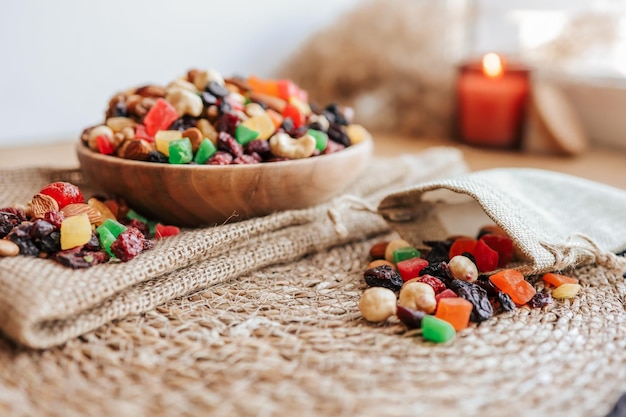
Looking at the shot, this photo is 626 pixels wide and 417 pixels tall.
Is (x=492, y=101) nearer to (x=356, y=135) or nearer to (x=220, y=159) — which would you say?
(x=356, y=135)

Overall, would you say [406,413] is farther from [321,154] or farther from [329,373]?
[321,154]

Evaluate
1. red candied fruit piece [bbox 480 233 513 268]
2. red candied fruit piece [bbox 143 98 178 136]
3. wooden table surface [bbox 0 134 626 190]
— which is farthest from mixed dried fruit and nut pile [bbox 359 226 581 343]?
wooden table surface [bbox 0 134 626 190]

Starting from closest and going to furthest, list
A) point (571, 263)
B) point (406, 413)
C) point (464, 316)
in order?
1. point (406, 413)
2. point (464, 316)
3. point (571, 263)

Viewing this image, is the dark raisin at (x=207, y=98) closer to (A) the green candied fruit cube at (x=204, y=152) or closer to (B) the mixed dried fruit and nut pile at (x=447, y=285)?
(A) the green candied fruit cube at (x=204, y=152)

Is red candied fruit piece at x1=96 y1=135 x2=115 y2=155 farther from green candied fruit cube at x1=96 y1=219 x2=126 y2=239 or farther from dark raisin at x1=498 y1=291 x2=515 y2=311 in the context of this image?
dark raisin at x1=498 y1=291 x2=515 y2=311

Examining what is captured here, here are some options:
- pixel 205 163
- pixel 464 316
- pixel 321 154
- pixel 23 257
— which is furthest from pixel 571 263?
pixel 23 257

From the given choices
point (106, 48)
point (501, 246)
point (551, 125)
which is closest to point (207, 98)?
point (501, 246)

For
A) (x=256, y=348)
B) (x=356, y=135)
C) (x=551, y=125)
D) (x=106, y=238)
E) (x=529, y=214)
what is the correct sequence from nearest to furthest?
(x=256, y=348) < (x=106, y=238) < (x=529, y=214) < (x=356, y=135) < (x=551, y=125)
